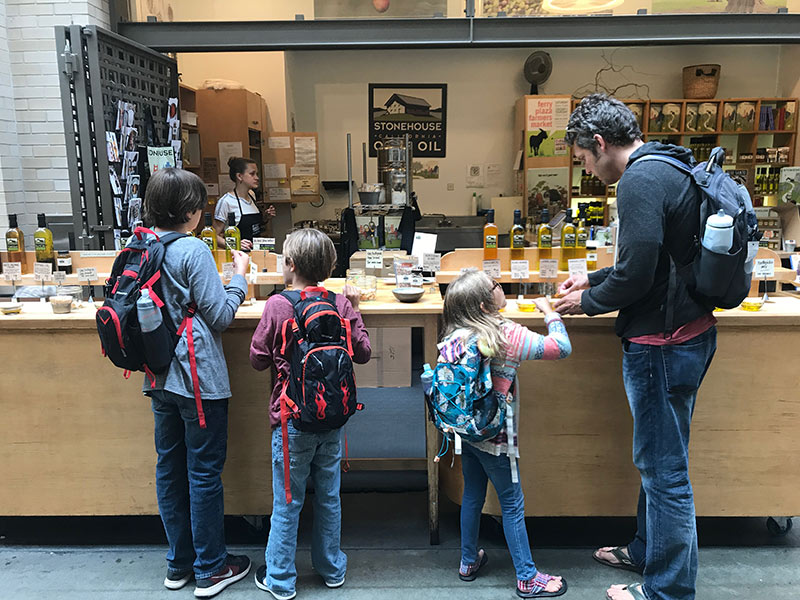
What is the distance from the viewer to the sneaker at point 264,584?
Answer: 224 cm

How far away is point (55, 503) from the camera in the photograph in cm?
256

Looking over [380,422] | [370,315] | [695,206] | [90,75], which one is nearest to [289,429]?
[370,315]

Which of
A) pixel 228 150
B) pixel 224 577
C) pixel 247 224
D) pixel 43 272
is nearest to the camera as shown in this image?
pixel 224 577

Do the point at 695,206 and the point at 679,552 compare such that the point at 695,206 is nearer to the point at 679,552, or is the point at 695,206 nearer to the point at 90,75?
the point at 679,552

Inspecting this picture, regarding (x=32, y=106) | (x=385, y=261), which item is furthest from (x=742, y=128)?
(x=32, y=106)

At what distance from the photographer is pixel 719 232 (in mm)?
1727

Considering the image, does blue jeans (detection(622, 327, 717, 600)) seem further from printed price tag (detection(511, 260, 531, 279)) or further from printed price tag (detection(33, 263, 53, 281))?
printed price tag (detection(33, 263, 53, 281))

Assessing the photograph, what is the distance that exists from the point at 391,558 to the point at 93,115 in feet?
9.43

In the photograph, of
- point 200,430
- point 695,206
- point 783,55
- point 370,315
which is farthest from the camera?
point 783,55

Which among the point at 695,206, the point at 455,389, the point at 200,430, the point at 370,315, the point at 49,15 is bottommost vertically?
the point at 200,430

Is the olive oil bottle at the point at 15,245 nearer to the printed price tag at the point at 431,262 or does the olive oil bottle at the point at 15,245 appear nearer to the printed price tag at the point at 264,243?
the printed price tag at the point at 264,243

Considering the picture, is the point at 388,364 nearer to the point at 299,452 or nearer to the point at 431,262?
the point at 431,262

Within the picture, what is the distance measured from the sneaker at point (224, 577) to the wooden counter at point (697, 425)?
98cm

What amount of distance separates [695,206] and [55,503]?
262 cm
